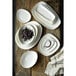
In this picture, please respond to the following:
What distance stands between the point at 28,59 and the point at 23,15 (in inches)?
14.0

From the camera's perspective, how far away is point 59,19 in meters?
1.67

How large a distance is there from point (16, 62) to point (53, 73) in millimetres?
322

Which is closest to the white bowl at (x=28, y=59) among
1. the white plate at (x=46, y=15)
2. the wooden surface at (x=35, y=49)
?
the wooden surface at (x=35, y=49)

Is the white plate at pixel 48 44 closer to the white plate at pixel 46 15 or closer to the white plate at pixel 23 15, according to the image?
the white plate at pixel 46 15

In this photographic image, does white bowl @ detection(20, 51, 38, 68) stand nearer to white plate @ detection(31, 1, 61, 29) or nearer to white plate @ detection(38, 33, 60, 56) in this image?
white plate @ detection(38, 33, 60, 56)

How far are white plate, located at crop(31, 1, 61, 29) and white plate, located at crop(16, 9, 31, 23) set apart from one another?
0.05 m

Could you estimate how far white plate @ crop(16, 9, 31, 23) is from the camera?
1771mm

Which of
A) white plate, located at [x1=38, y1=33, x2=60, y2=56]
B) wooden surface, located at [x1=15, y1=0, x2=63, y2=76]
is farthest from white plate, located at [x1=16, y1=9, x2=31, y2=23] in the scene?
white plate, located at [x1=38, y1=33, x2=60, y2=56]

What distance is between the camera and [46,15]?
1.71 metres

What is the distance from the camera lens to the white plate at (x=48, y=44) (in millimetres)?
1673

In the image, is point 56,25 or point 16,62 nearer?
point 56,25

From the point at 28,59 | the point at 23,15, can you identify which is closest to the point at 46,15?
the point at 23,15
